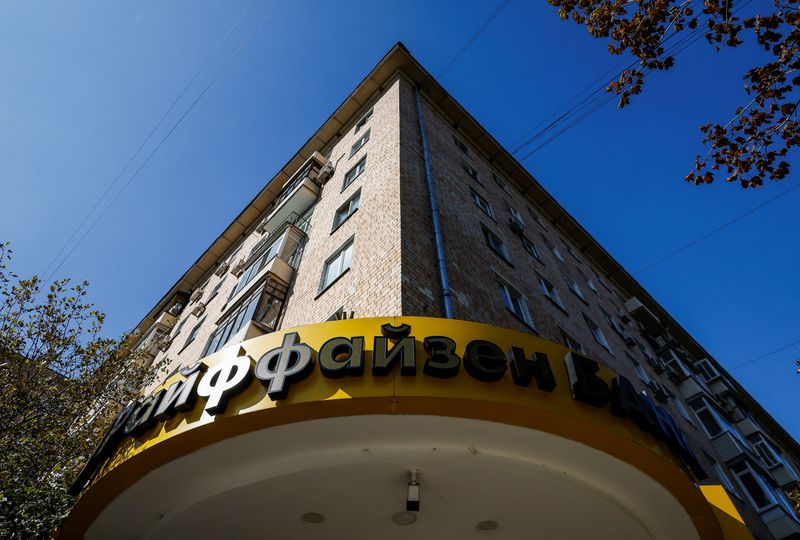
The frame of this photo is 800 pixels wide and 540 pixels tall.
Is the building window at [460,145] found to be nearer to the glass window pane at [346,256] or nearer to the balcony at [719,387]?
the glass window pane at [346,256]

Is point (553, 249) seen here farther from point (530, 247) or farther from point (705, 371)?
point (705, 371)

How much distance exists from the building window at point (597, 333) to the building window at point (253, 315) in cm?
1022

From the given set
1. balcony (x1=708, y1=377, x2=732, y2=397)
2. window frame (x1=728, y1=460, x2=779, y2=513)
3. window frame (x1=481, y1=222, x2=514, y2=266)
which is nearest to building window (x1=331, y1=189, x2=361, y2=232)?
window frame (x1=481, y1=222, x2=514, y2=266)

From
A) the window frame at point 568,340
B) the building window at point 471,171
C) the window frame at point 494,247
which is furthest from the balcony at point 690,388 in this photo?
the building window at point 471,171

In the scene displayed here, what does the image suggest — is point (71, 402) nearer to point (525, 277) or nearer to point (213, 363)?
point (213, 363)

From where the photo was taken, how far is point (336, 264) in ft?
39.4

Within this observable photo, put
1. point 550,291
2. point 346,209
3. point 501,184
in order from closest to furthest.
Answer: point 346,209 → point 550,291 → point 501,184

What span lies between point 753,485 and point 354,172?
54.7ft

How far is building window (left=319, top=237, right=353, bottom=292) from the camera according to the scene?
37.6 feet

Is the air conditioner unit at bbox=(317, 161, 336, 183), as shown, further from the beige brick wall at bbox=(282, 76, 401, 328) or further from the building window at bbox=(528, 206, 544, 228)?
the building window at bbox=(528, 206, 544, 228)

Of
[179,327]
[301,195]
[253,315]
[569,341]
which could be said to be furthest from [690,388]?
[179,327]

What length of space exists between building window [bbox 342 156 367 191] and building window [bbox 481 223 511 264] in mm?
4407

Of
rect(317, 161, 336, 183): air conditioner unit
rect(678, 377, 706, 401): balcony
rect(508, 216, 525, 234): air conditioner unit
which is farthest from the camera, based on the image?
rect(678, 377, 706, 401): balcony

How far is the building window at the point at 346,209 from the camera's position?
13.9 m
